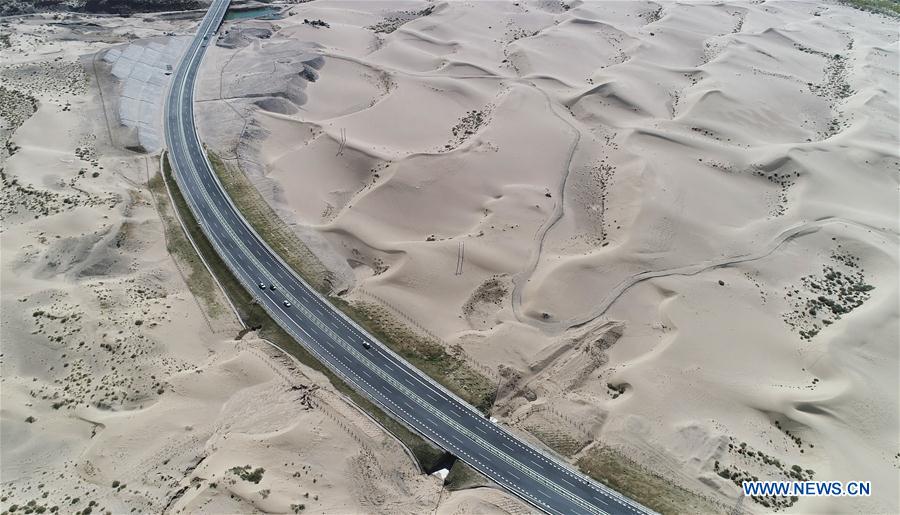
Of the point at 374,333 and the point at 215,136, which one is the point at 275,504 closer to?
the point at 374,333

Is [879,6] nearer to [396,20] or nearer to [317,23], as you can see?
[396,20]

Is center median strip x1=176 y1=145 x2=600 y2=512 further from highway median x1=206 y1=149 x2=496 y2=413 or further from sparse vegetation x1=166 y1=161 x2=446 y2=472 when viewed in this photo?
sparse vegetation x1=166 y1=161 x2=446 y2=472

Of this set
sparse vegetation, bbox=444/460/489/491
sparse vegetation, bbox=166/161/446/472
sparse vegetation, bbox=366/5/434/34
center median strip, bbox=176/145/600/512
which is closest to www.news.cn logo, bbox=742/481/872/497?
center median strip, bbox=176/145/600/512

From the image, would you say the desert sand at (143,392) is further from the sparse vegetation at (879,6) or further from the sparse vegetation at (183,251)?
the sparse vegetation at (879,6)

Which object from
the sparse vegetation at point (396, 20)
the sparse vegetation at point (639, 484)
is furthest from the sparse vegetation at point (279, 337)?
the sparse vegetation at point (396, 20)

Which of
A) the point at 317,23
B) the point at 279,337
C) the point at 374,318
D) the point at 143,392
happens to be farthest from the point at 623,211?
the point at 317,23

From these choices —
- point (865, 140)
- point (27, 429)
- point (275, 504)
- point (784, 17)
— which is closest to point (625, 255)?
point (275, 504)
